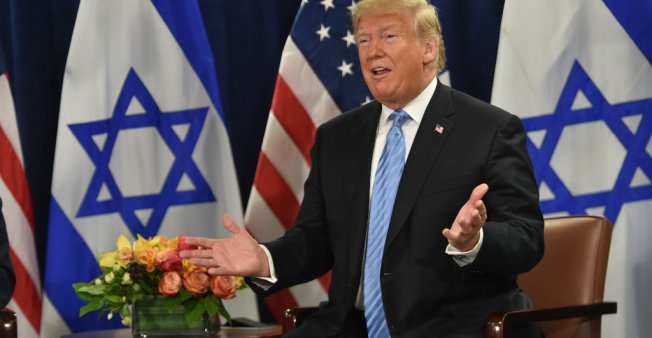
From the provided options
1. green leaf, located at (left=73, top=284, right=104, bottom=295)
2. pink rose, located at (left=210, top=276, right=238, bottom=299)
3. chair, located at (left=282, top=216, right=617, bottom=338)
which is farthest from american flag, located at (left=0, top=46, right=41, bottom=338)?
chair, located at (left=282, top=216, right=617, bottom=338)

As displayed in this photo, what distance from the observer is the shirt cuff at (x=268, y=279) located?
10.2 feet

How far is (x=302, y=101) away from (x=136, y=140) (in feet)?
2.56

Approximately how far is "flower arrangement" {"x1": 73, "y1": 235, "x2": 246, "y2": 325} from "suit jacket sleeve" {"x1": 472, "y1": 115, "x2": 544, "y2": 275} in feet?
3.73

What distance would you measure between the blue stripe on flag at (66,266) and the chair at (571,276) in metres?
1.41

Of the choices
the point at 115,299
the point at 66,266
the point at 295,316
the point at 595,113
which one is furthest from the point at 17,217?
the point at 595,113

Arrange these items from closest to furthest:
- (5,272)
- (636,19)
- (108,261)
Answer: (5,272) → (108,261) → (636,19)

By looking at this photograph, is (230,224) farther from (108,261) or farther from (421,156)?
(108,261)

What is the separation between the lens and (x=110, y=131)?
14.8 feet

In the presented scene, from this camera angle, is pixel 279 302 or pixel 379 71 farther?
pixel 279 302

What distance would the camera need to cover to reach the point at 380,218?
3.09 meters

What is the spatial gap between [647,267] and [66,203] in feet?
8.24

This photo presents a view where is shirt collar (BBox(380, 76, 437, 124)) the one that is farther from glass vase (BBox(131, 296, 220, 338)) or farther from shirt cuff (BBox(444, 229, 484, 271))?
glass vase (BBox(131, 296, 220, 338))

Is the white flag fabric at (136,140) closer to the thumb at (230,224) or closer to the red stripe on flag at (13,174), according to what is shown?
the red stripe on flag at (13,174)

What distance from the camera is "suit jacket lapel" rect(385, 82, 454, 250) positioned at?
118 inches
